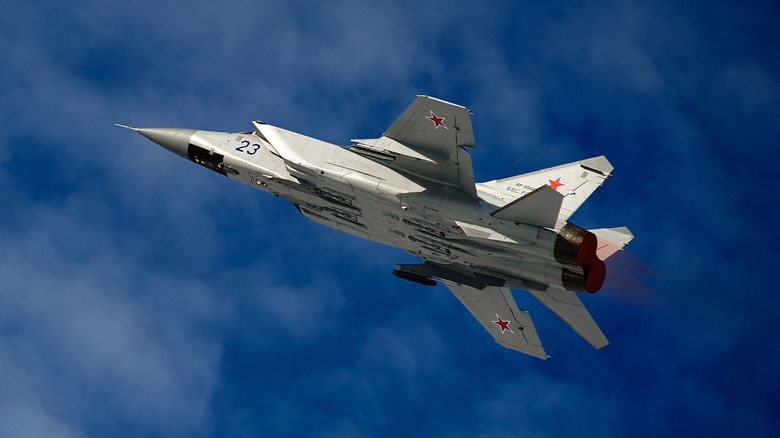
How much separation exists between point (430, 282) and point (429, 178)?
5.18 meters

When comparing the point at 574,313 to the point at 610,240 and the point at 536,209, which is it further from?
the point at 536,209

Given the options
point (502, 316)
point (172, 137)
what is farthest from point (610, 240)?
point (172, 137)

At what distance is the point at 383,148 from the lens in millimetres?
23359

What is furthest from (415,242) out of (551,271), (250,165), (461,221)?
(250,165)

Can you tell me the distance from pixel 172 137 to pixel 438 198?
10.00 m

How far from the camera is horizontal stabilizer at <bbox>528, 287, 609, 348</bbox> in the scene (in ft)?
86.6

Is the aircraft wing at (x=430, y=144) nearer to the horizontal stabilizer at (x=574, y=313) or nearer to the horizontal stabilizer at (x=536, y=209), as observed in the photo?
the horizontal stabilizer at (x=536, y=209)

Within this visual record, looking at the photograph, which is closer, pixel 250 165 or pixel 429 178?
pixel 429 178

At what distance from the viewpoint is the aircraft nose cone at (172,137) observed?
86.6 ft

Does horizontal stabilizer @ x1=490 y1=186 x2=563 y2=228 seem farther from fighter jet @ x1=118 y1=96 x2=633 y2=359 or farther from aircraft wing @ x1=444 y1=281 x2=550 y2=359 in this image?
aircraft wing @ x1=444 y1=281 x2=550 y2=359

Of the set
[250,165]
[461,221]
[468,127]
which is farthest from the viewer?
[250,165]

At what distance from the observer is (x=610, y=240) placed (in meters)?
25.5

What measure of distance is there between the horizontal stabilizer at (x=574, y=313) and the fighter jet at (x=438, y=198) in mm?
35

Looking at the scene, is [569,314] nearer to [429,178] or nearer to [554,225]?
[554,225]
